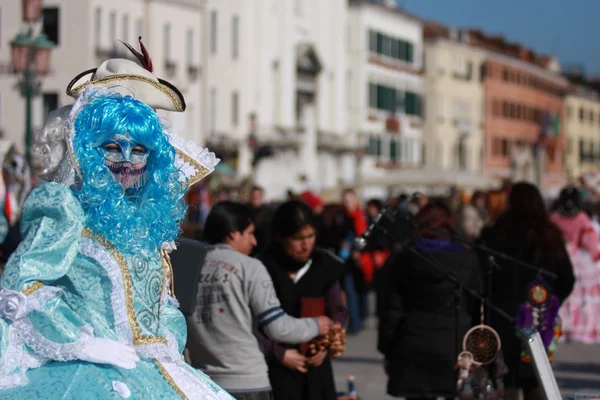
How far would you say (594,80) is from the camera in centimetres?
11731

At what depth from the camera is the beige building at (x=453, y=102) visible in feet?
230

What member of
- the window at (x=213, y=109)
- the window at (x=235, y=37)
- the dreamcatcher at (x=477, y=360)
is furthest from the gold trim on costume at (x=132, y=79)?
the window at (x=235, y=37)

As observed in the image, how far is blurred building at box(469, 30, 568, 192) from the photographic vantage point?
79.2 meters

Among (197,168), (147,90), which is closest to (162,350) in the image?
(197,168)

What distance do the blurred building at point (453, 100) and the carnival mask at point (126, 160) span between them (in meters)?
62.4

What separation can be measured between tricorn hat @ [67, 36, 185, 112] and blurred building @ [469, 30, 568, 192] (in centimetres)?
6712

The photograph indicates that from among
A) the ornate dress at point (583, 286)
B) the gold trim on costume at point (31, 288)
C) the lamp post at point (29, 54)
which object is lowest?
the ornate dress at point (583, 286)

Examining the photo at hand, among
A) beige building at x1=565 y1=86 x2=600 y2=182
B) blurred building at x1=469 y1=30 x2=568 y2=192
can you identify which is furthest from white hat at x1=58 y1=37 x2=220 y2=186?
beige building at x1=565 y1=86 x2=600 y2=182

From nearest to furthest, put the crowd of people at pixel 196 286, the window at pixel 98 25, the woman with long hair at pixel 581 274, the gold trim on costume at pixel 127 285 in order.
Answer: the crowd of people at pixel 196 286 < the gold trim on costume at pixel 127 285 < the woman with long hair at pixel 581 274 < the window at pixel 98 25

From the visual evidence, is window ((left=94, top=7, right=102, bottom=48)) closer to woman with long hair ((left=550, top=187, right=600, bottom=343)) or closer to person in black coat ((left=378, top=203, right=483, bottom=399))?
woman with long hair ((left=550, top=187, right=600, bottom=343))

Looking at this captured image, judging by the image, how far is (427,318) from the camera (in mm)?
7613

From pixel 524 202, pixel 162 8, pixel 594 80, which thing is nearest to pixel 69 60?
pixel 162 8

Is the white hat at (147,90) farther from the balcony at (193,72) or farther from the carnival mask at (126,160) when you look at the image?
the balcony at (193,72)

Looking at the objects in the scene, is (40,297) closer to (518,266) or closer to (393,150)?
(518,266)
